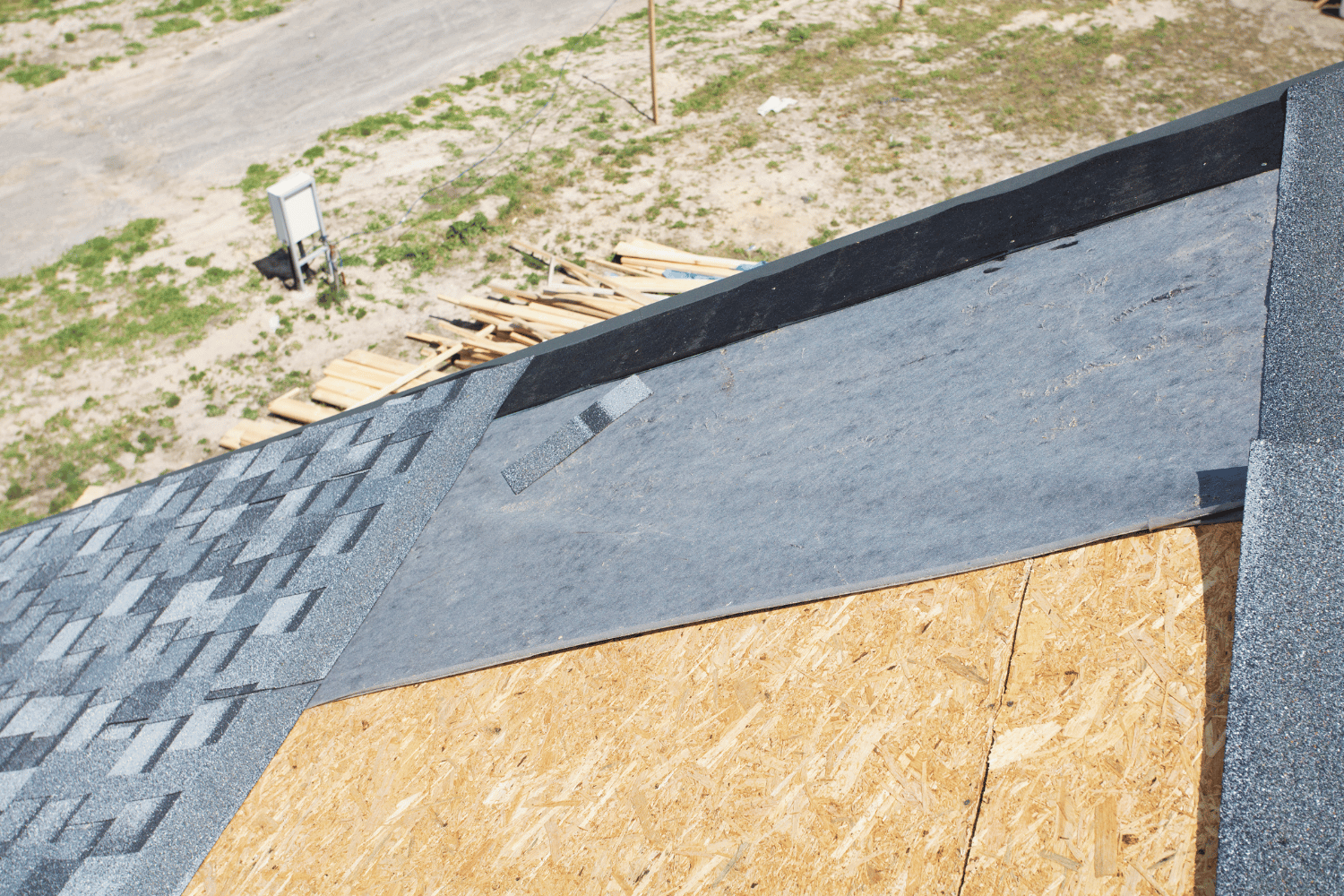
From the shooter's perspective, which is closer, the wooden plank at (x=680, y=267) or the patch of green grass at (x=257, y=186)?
the wooden plank at (x=680, y=267)

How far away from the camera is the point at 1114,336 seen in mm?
4309

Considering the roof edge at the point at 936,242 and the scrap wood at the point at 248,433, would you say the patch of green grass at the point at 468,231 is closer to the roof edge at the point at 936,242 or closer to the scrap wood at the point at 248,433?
the scrap wood at the point at 248,433

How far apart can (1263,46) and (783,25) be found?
10611 millimetres

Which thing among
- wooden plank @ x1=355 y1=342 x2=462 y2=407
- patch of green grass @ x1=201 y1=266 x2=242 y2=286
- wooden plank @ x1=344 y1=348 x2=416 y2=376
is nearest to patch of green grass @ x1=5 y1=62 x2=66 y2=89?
patch of green grass @ x1=201 y1=266 x2=242 y2=286

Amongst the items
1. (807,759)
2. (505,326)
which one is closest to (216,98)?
(505,326)

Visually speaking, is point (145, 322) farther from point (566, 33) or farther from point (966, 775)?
point (966, 775)

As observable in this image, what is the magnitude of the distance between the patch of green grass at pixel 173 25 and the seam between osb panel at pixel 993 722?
25.6 m

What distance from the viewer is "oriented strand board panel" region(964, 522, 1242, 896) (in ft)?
8.75

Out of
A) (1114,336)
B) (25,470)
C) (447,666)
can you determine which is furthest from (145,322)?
(1114,336)

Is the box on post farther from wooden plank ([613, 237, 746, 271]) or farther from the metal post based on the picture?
wooden plank ([613, 237, 746, 271])

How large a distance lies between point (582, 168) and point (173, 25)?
13.3 m

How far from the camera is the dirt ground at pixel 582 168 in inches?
522

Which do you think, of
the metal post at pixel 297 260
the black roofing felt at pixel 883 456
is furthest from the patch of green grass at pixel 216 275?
the black roofing felt at pixel 883 456

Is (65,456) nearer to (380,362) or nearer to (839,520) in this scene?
(380,362)
